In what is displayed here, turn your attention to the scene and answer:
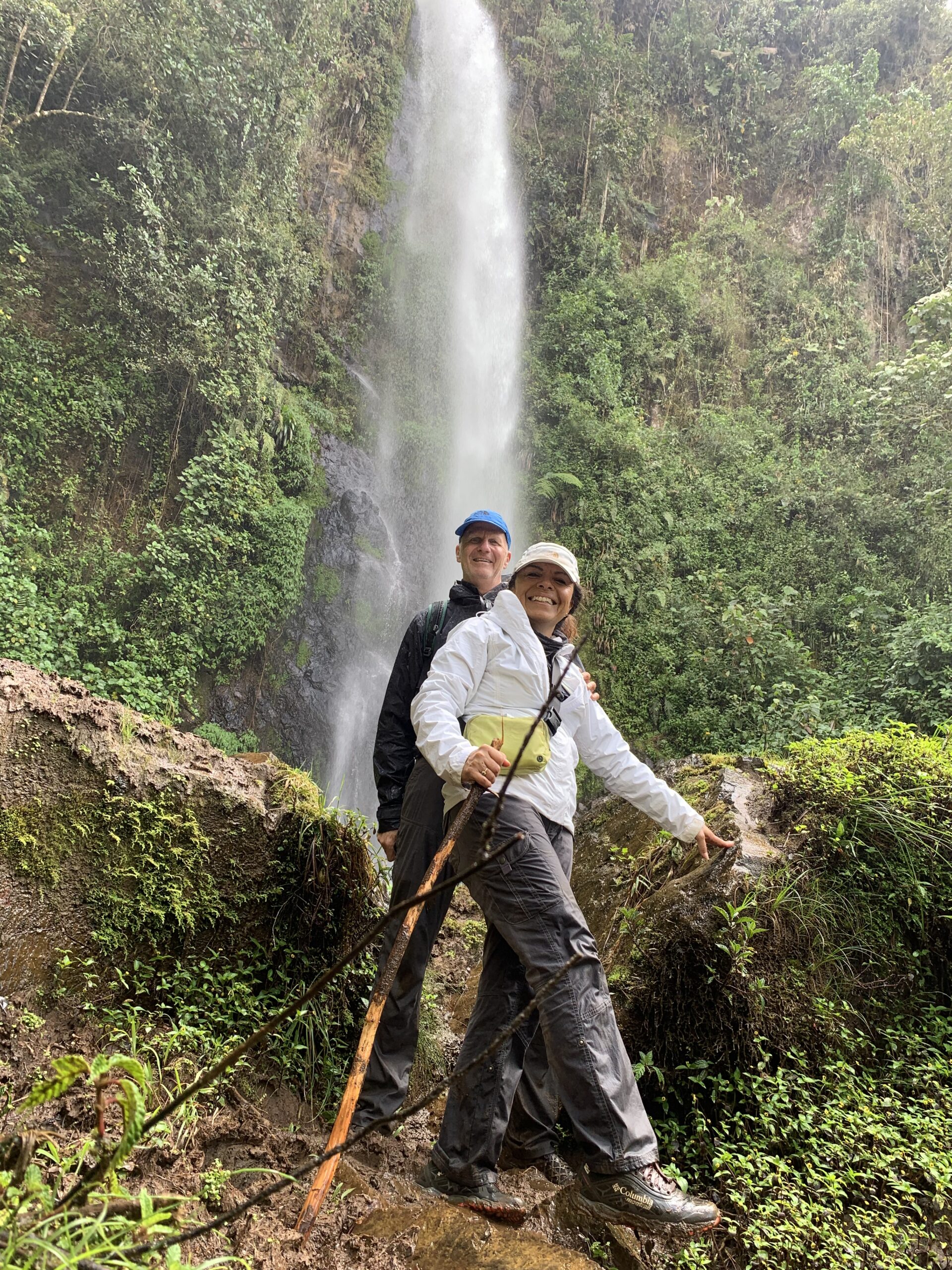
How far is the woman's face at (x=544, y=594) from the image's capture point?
2865 millimetres

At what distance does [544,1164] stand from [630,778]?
1.38 meters

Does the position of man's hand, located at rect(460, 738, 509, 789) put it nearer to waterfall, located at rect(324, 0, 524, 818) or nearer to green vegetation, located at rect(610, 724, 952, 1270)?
green vegetation, located at rect(610, 724, 952, 1270)

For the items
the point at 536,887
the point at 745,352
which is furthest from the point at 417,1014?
the point at 745,352

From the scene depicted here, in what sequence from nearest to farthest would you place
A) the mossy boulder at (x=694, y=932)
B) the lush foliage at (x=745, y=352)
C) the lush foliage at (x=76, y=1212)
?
the lush foliage at (x=76, y=1212) → the mossy boulder at (x=694, y=932) → the lush foliage at (x=745, y=352)

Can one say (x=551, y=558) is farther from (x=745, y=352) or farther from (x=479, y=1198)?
(x=745, y=352)

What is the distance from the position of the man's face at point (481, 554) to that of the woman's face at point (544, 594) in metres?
0.57

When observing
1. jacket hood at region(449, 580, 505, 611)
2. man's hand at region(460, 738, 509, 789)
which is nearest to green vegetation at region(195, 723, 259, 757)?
jacket hood at region(449, 580, 505, 611)

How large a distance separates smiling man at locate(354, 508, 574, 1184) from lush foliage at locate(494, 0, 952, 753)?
505 cm

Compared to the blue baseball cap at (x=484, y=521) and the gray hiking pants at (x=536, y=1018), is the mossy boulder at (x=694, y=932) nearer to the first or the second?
the gray hiking pants at (x=536, y=1018)

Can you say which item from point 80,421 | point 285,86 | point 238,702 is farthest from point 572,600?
point 285,86

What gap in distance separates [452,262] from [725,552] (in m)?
7.48

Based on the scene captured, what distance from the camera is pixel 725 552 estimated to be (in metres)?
12.7

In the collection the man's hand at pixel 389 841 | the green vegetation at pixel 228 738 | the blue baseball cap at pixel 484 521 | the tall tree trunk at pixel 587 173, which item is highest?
the tall tree trunk at pixel 587 173

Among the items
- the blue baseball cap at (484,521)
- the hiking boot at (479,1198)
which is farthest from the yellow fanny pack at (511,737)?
the hiking boot at (479,1198)
